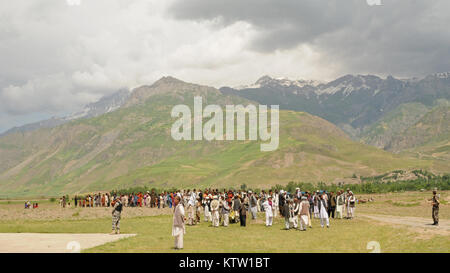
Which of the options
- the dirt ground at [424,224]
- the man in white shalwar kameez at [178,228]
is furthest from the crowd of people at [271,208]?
the man in white shalwar kameez at [178,228]

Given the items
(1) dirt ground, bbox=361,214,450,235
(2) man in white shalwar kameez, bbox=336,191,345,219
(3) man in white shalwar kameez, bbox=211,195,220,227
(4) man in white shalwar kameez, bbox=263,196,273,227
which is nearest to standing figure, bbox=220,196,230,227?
(3) man in white shalwar kameez, bbox=211,195,220,227

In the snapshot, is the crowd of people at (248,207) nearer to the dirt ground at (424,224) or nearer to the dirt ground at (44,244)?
the dirt ground at (44,244)

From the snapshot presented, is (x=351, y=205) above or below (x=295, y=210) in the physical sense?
below

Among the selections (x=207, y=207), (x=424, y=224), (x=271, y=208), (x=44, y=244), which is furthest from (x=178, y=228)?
(x=424, y=224)

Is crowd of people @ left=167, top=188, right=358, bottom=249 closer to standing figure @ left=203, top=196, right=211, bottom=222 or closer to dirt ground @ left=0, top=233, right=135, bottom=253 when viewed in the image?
standing figure @ left=203, top=196, right=211, bottom=222

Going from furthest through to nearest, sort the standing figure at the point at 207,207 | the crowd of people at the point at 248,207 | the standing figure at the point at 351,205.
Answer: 1. the standing figure at the point at 351,205
2. the standing figure at the point at 207,207
3. the crowd of people at the point at 248,207

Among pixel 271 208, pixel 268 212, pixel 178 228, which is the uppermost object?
pixel 178 228

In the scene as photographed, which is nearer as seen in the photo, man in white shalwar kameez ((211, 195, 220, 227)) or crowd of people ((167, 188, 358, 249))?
crowd of people ((167, 188, 358, 249))

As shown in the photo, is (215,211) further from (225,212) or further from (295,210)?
(295,210)

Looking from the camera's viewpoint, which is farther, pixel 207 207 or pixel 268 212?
pixel 207 207
